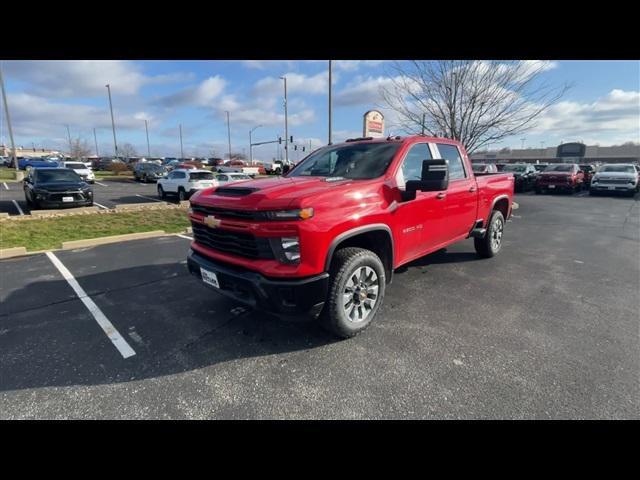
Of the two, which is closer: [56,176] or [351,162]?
[351,162]

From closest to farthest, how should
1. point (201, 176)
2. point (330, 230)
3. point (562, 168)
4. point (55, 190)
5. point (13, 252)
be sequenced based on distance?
point (330, 230)
point (13, 252)
point (55, 190)
point (201, 176)
point (562, 168)

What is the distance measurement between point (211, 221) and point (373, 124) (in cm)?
1308

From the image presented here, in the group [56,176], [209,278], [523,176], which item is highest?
[56,176]

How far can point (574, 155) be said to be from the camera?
222ft

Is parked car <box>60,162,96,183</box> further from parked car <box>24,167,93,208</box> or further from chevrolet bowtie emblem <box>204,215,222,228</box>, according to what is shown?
chevrolet bowtie emblem <box>204,215,222,228</box>

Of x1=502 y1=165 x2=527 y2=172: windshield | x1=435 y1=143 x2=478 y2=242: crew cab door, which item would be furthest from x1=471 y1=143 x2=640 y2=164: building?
x1=435 y1=143 x2=478 y2=242: crew cab door

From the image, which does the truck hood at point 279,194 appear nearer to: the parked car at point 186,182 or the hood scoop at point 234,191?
the hood scoop at point 234,191

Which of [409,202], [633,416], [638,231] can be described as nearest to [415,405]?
[633,416]

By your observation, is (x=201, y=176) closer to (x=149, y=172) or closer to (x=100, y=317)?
(x=100, y=317)

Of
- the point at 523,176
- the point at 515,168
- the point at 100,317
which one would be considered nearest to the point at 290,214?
the point at 100,317

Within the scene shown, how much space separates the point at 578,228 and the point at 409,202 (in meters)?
8.47

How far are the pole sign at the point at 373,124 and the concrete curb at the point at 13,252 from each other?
12188 millimetres
